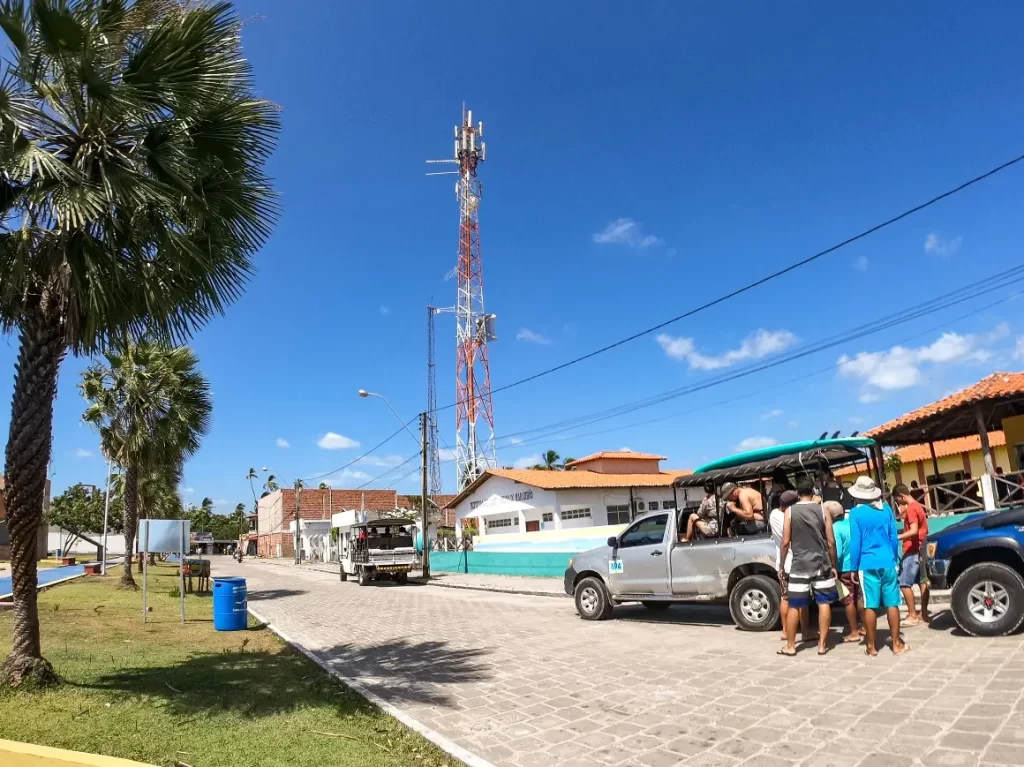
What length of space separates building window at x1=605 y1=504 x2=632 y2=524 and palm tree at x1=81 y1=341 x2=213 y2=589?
60.2ft

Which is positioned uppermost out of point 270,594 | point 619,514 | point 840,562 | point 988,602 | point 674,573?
point 619,514

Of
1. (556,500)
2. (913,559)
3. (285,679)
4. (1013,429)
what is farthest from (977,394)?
(556,500)

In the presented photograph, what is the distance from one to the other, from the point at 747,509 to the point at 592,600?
10.9ft

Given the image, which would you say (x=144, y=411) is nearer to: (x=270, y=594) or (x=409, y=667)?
(x=270, y=594)

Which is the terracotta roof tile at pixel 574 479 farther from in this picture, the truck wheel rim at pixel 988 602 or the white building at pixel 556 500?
the truck wheel rim at pixel 988 602

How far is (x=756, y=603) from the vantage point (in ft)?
30.4

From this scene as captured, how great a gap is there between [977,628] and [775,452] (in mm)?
3578

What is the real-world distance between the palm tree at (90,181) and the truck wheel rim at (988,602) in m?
9.13

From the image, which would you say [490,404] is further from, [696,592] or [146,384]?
[696,592]

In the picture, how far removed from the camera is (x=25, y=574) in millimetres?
7145

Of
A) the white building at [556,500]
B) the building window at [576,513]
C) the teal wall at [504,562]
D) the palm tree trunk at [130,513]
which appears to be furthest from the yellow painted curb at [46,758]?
the building window at [576,513]

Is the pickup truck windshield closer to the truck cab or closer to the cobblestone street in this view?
the truck cab

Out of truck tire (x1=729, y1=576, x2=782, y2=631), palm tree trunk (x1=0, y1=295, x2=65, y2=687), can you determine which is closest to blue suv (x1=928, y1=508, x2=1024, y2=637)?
truck tire (x1=729, y1=576, x2=782, y2=631)

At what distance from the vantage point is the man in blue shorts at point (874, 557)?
7.16 m
